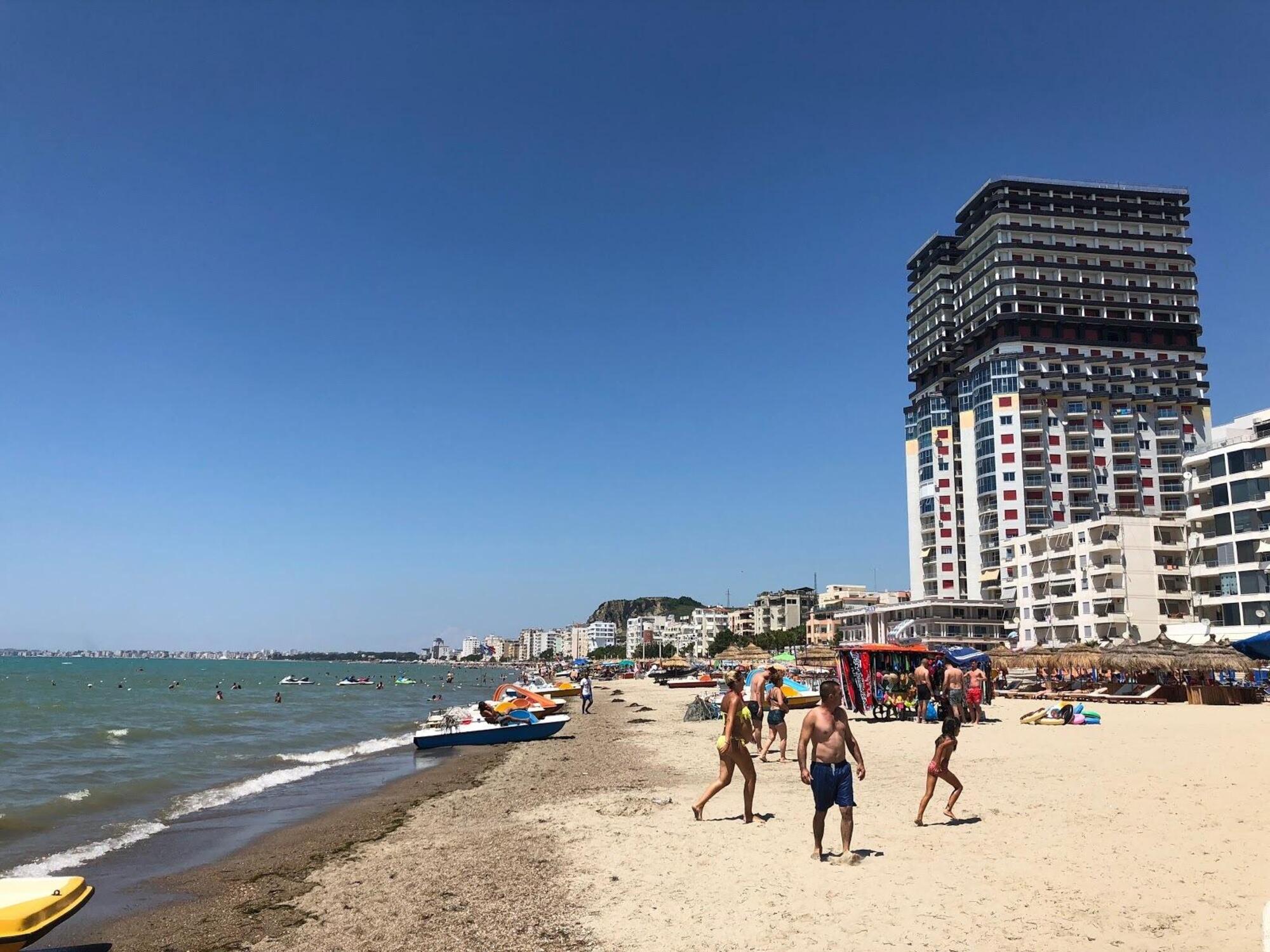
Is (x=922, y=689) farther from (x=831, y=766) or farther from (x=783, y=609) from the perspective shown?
(x=783, y=609)

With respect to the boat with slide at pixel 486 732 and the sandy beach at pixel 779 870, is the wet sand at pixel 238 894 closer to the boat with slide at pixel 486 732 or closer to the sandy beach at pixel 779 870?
the sandy beach at pixel 779 870

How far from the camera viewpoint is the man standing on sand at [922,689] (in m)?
24.3

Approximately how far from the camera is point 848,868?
832 cm

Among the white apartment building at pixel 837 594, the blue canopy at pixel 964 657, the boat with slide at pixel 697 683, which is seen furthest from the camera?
the white apartment building at pixel 837 594

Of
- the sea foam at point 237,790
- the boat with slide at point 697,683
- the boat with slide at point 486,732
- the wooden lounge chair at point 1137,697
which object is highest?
the wooden lounge chair at point 1137,697

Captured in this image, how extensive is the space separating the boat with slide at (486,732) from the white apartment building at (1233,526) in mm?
36841

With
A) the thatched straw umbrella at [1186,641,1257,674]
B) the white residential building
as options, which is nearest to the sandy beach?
the thatched straw umbrella at [1186,641,1257,674]

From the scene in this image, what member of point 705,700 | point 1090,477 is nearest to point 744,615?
point 1090,477

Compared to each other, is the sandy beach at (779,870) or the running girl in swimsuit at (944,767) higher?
the running girl in swimsuit at (944,767)

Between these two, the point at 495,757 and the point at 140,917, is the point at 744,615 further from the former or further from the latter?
the point at 140,917

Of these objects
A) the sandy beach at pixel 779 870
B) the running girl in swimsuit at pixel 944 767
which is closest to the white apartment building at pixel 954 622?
the sandy beach at pixel 779 870

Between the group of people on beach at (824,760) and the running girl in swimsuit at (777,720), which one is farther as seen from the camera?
the running girl in swimsuit at (777,720)

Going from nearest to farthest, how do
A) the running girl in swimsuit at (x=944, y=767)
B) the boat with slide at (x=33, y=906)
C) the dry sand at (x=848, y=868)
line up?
the dry sand at (x=848, y=868), the boat with slide at (x=33, y=906), the running girl in swimsuit at (x=944, y=767)

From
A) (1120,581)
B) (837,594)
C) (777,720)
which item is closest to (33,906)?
(777,720)
